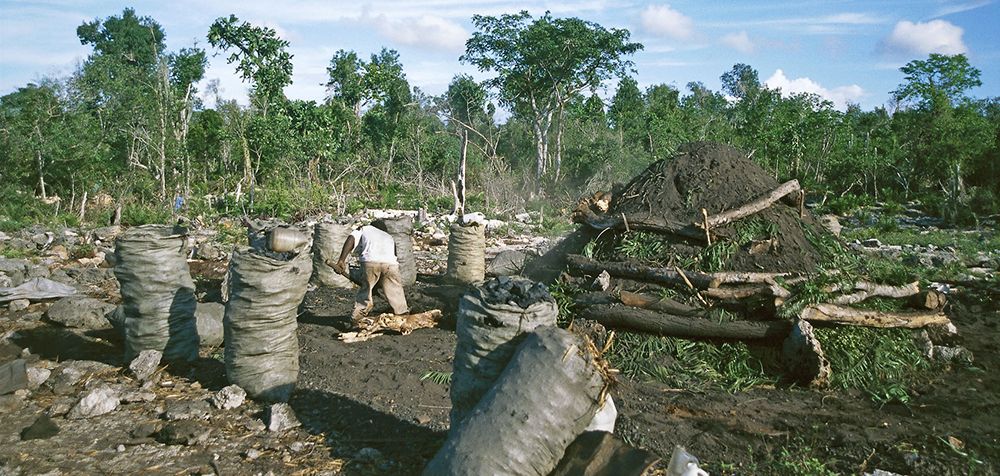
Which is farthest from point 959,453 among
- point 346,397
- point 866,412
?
point 346,397

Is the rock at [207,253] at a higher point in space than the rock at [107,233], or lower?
lower

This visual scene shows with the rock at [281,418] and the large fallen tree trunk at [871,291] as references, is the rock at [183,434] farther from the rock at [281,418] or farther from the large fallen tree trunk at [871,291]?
the large fallen tree trunk at [871,291]

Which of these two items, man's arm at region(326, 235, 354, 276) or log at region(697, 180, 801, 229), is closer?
log at region(697, 180, 801, 229)

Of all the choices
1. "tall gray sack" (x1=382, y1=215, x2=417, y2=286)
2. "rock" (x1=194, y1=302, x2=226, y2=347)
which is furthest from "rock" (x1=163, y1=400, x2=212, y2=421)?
"tall gray sack" (x1=382, y1=215, x2=417, y2=286)

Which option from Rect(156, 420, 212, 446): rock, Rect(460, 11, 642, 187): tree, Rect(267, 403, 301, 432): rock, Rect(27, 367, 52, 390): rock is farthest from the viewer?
Rect(460, 11, 642, 187): tree

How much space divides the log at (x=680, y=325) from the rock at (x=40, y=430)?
412 centimetres

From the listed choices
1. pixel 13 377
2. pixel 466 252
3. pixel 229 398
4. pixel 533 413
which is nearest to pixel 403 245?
pixel 466 252

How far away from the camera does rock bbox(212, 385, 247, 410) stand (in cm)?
441

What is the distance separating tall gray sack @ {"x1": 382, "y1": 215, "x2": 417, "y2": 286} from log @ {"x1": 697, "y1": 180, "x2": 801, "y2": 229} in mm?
4313

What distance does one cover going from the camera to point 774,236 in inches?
251

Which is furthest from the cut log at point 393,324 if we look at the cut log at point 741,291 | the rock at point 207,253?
the rock at point 207,253

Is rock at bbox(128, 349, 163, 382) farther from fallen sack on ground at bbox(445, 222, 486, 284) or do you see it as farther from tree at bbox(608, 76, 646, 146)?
tree at bbox(608, 76, 646, 146)

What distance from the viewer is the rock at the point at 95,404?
4309 mm

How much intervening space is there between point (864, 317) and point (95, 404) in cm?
614
